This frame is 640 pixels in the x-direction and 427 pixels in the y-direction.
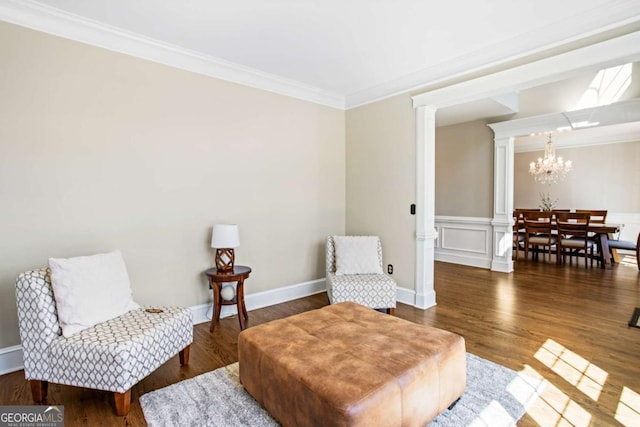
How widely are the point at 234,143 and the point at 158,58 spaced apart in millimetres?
1008

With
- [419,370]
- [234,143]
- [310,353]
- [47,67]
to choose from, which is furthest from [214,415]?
[47,67]

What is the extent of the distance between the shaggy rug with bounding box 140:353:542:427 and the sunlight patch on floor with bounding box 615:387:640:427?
391 mm

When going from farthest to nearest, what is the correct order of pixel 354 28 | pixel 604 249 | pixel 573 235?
pixel 573 235
pixel 604 249
pixel 354 28

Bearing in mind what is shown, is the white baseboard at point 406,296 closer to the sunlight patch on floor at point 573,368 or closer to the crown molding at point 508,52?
the sunlight patch on floor at point 573,368

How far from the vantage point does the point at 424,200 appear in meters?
3.67

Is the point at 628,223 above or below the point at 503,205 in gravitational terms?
below

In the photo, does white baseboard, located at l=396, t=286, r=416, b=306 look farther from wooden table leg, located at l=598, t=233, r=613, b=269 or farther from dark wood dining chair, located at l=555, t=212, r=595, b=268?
wooden table leg, located at l=598, t=233, r=613, b=269

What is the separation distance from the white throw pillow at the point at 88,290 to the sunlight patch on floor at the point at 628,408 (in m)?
3.16

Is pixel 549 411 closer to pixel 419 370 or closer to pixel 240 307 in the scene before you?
pixel 419 370

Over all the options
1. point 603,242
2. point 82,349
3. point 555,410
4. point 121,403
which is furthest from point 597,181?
point 82,349

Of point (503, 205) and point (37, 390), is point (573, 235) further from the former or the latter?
point (37, 390)

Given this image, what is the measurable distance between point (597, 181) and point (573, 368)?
738 cm

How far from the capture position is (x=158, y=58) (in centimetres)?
294

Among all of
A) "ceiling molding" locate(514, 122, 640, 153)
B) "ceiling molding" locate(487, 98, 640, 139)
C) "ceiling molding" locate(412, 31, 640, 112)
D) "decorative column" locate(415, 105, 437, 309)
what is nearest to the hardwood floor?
"decorative column" locate(415, 105, 437, 309)
